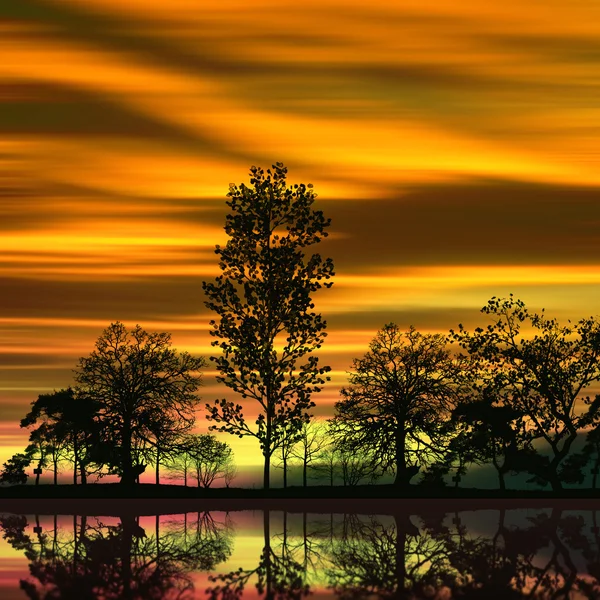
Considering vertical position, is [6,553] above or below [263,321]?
below

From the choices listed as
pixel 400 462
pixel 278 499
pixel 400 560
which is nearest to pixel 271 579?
pixel 400 560

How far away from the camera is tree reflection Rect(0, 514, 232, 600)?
2438 cm

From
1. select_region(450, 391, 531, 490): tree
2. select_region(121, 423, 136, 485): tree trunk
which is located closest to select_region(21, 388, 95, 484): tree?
select_region(121, 423, 136, 485): tree trunk

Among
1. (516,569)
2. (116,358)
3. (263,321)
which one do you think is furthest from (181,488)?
(516,569)

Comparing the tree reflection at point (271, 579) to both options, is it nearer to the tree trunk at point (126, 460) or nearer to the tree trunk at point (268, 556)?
the tree trunk at point (268, 556)

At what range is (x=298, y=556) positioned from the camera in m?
31.7

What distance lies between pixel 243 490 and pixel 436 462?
1199 cm

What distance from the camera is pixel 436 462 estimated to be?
68875mm

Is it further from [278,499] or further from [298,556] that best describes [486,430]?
[298,556]

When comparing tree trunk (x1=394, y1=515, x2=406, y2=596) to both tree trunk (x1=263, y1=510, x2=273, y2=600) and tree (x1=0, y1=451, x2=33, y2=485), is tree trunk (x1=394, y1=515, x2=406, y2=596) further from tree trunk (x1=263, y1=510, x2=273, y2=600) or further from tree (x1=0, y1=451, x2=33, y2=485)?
tree (x1=0, y1=451, x2=33, y2=485)

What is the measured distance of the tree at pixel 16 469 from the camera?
76625 millimetres

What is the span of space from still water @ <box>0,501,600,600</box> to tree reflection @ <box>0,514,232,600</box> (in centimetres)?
4

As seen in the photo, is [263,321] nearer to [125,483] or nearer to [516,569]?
[125,483]

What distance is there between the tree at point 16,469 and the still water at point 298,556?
28.1 m
